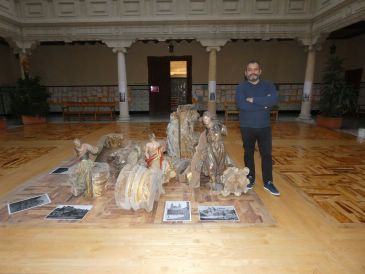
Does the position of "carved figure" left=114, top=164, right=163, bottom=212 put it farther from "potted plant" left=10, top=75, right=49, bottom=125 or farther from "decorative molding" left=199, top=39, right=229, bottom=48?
"potted plant" left=10, top=75, right=49, bottom=125

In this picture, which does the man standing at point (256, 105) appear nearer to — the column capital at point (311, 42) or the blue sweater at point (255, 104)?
the blue sweater at point (255, 104)

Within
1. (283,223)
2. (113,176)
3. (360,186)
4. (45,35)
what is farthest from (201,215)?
(45,35)

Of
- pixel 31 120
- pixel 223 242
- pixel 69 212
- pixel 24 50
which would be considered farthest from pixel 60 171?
pixel 24 50

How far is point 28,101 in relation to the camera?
377 inches

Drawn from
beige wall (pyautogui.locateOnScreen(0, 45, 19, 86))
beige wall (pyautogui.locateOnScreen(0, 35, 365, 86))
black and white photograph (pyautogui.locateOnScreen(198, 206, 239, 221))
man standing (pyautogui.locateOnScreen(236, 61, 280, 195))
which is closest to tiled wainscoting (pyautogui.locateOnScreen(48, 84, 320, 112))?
beige wall (pyautogui.locateOnScreen(0, 35, 365, 86))

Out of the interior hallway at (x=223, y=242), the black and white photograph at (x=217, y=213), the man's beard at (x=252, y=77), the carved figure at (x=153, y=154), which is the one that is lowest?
the interior hallway at (x=223, y=242)

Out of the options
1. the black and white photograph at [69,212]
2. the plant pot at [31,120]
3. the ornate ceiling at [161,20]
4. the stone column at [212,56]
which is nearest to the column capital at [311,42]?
the ornate ceiling at [161,20]

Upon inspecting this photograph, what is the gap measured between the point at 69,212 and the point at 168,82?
10027 millimetres

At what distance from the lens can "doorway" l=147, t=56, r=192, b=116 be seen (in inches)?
479

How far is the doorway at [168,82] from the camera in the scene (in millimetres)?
12156

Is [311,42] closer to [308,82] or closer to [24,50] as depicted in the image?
[308,82]

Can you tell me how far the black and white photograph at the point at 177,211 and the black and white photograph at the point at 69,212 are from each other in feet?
3.19

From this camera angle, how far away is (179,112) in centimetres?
458

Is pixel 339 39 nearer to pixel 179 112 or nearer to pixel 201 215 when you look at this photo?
pixel 179 112
